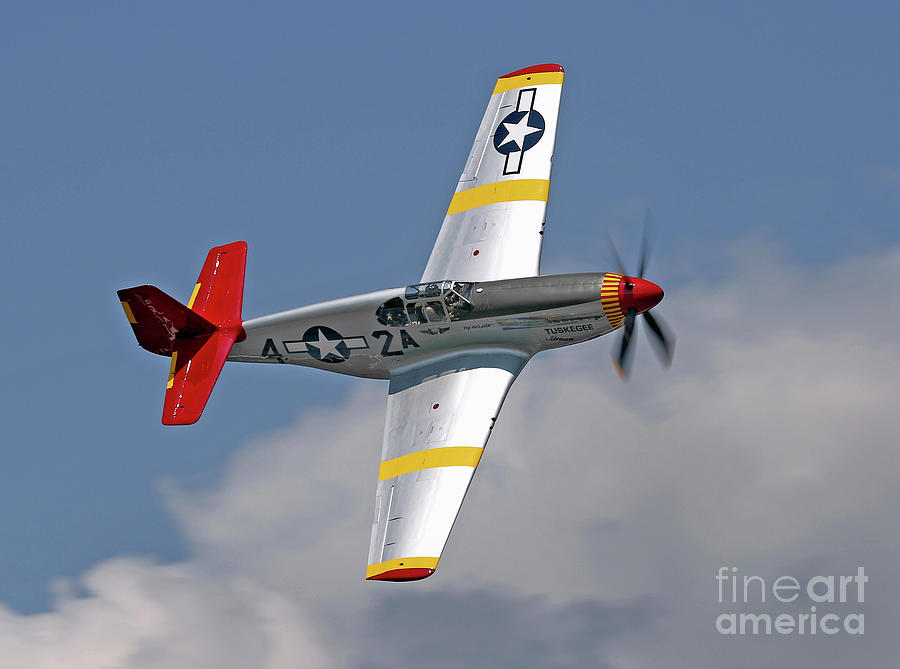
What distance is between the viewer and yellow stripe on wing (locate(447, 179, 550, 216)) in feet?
106

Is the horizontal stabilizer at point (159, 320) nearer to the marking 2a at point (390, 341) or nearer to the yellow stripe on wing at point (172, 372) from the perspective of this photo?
the yellow stripe on wing at point (172, 372)

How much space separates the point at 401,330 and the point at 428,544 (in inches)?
232

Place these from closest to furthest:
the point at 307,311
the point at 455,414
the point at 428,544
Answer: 1. the point at 428,544
2. the point at 455,414
3. the point at 307,311

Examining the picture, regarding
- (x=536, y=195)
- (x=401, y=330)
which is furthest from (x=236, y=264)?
(x=536, y=195)

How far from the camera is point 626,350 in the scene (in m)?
29.3

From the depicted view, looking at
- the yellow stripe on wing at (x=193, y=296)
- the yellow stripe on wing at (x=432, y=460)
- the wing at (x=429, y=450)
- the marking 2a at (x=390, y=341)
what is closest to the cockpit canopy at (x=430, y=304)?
the marking 2a at (x=390, y=341)

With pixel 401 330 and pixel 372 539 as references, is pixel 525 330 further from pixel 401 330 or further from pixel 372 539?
pixel 372 539

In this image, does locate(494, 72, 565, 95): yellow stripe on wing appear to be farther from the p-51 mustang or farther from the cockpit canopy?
the cockpit canopy

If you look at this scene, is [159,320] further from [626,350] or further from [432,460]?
[626,350]

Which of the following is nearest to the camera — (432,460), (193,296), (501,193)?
(432,460)

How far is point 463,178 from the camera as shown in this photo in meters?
33.3

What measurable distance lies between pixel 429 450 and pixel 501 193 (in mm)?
7444

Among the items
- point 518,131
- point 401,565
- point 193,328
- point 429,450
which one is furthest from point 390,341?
point 518,131

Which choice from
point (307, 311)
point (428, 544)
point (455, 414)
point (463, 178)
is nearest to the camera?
point (428, 544)
